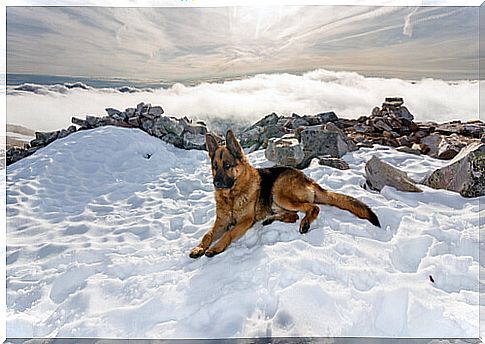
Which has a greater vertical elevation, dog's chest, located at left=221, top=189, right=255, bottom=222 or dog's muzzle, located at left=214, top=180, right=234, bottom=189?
dog's muzzle, located at left=214, top=180, right=234, bottom=189

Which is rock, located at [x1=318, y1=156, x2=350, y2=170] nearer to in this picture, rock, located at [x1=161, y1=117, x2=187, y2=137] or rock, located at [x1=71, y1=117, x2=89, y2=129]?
rock, located at [x1=161, y1=117, x2=187, y2=137]

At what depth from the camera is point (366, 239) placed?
5.92ft

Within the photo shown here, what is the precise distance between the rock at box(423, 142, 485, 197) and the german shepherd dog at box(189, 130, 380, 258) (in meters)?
0.55

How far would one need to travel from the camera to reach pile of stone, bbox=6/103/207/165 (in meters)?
2.87

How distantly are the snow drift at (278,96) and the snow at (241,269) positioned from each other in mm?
421

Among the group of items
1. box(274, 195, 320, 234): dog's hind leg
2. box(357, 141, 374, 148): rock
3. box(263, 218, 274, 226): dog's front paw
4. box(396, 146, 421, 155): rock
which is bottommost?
box(263, 218, 274, 226): dog's front paw

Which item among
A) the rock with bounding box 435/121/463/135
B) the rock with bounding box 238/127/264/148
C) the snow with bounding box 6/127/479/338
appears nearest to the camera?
the snow with bounding box 6/127/479/338

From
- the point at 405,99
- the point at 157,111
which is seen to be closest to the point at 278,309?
the point at 405,99

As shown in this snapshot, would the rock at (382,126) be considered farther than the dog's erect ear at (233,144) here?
Yes

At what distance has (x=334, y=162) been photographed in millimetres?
2551

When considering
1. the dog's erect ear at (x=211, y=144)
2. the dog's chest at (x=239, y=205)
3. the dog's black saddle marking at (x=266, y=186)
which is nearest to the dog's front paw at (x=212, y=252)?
the dog's chest at (x=239, y=205)

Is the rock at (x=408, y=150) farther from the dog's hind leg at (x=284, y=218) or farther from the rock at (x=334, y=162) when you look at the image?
the dog's hind leg at (x=284, y=218)

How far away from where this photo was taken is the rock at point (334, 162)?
252cm

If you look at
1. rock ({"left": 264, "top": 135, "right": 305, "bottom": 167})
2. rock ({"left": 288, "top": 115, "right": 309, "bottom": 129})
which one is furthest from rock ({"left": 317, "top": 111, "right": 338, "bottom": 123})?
rock ({"left": 264, "top": 135, "right": 305, "bottom": 167})
